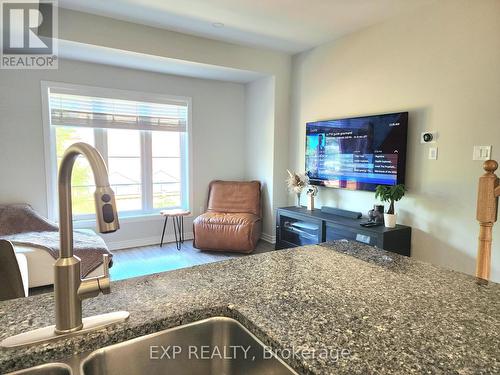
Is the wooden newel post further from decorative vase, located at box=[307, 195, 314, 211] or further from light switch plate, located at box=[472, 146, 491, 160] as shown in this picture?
decorative vase, located at box=[307, 195, 314, 211]

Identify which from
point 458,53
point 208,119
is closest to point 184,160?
point 208,119

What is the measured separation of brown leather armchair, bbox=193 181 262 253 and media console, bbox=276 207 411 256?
40cm

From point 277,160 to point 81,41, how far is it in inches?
105

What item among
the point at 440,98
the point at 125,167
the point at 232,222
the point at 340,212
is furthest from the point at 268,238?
the point at 440,98

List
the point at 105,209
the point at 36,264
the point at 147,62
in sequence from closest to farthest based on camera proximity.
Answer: the point at 105,209
the point at 36,264
the point at 147,62

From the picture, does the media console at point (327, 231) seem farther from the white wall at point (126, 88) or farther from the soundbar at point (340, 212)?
the white wall at point (126, 88)

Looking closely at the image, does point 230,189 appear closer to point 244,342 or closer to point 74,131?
point 74,131

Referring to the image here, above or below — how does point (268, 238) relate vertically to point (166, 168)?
below

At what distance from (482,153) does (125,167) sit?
3.99m

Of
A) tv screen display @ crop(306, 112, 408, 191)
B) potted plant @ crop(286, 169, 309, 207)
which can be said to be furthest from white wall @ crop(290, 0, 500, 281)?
potted plant @ crop(286, 169, 309, 207)

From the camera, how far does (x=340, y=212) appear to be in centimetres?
371

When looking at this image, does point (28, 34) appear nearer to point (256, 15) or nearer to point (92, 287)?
point (256, 15)

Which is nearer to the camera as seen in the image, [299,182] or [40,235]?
[40,235]

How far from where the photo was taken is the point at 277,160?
4562 mm
